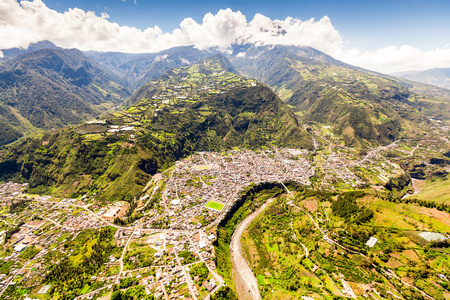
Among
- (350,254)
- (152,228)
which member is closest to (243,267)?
(350,254)

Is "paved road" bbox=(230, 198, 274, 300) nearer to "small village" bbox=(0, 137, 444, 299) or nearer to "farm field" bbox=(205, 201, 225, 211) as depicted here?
"small village" bbox=(0, 137, 444, 299)

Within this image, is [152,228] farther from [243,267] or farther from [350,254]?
[350,254]

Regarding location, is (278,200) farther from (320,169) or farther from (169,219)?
(169,219)

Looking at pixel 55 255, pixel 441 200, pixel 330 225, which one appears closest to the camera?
pixel 55 255

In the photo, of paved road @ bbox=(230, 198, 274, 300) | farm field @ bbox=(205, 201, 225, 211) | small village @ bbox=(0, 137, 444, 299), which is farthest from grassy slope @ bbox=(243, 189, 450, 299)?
small village @ bbox=(0, 137, 444, 299)

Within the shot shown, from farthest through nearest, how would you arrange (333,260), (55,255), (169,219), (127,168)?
(127,168) → (169,219) → (55,255) → (333,260)

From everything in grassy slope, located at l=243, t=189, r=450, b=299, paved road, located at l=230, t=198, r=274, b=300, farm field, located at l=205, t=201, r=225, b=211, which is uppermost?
farm field, located at l=205, t=201, r=225, b=211

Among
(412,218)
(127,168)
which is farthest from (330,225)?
(127,168)

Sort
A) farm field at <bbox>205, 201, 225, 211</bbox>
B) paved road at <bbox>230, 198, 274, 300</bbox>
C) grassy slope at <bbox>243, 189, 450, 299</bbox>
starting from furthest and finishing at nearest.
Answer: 1. farm field at <bbox>205, 201, 225, 211</bbox>
2. paved road at <bbox>230, 198, 274, 300</bbox>
3. grassy slope at <bbox>243, 189, 450, 299</bbox>
